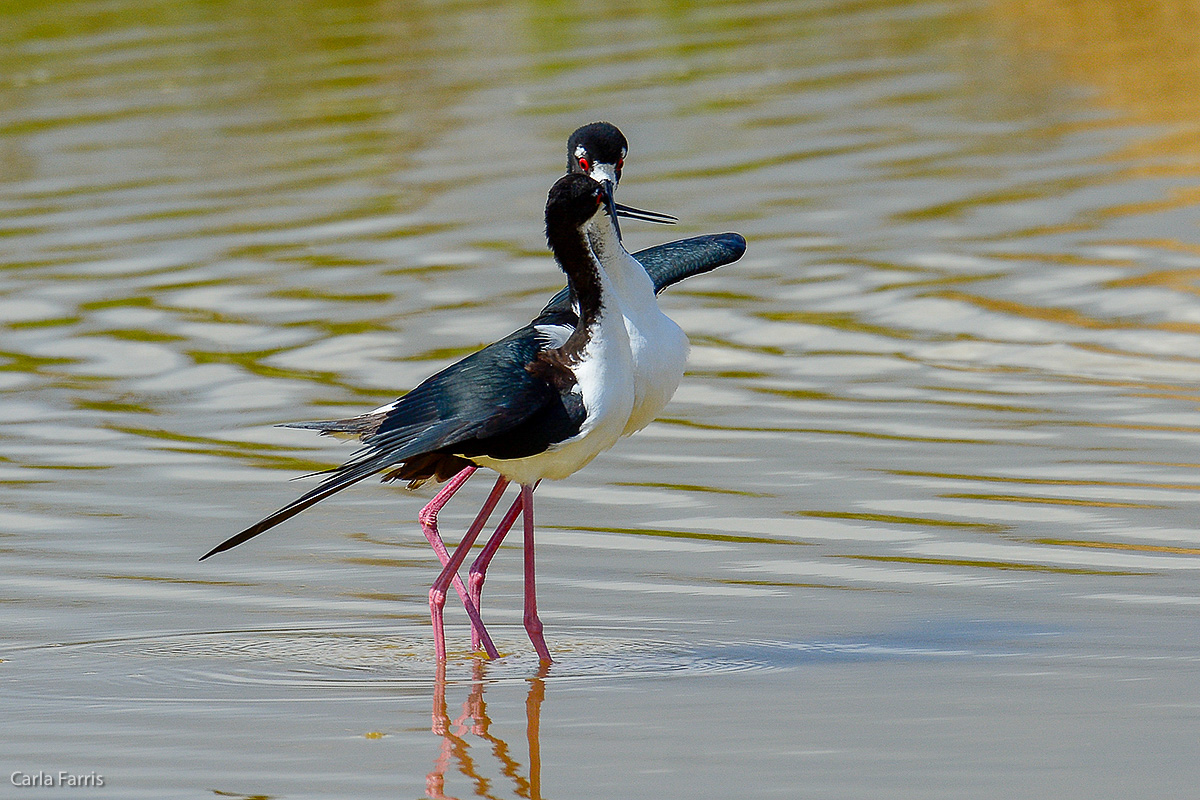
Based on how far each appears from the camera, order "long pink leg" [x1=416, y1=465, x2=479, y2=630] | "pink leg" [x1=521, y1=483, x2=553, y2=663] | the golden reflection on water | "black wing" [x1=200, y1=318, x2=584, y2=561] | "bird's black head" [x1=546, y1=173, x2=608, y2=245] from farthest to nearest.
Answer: the golden reflection on water → "long pink leg" [x1=416, y1=465, x2=479, y2=630] → "bird's black head" [x1=546, y1=173, x2=608, y2=245] → "pink leg" [x1=521, y1=483, x2=553, y2=663] → "black wing" [x1=200, y1=318, x2=584, y2=561]

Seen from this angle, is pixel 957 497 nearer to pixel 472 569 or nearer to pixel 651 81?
pixel 472 569

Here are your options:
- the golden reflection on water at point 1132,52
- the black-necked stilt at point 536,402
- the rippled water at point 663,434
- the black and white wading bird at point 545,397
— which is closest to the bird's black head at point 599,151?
the black and white wading bird at point 545,397

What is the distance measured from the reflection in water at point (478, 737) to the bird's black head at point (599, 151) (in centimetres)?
191

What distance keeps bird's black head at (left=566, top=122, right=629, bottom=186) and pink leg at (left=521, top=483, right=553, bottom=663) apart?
49.3 inches

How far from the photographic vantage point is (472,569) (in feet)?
23.4

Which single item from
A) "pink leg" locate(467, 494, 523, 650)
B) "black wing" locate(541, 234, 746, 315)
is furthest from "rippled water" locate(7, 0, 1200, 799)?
"black wing" locate(541, 234, 746, 315)

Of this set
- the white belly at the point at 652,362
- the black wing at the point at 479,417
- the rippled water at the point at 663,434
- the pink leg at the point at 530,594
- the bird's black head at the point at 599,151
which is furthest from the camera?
the bird's black head at the point at 599,151

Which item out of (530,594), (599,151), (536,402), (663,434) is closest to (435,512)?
(530,594)

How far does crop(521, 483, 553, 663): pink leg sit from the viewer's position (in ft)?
21.8

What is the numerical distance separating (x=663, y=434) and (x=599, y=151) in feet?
6.38

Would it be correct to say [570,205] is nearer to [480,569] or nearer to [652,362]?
[652,362]

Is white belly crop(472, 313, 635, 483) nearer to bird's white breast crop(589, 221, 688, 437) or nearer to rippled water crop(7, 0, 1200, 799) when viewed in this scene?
bird's white breast crop(589, 221, 688, 437)

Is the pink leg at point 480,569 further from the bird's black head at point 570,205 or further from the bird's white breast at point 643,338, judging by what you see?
the bird's black head at point 570,205

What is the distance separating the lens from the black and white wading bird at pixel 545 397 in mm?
6410
